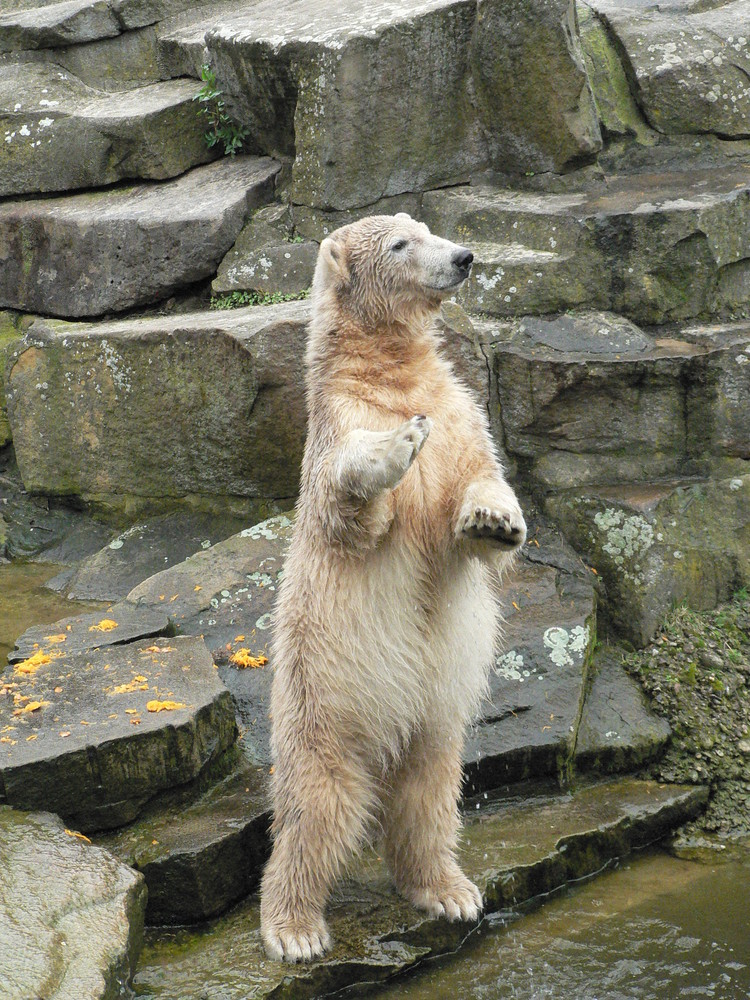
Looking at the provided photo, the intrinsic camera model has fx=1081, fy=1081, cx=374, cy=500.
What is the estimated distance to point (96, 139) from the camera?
26.8ft

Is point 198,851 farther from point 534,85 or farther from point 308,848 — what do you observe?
point 534,85

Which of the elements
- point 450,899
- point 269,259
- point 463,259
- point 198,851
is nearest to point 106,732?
point 198,851

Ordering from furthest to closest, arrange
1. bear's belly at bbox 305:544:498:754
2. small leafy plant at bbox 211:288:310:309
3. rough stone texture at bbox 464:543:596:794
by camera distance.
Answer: small leafy plant at bbox 211:288:310:309
rough stone texture at bbox 464:543:596:794
bear's belly at bbox 305:544:498:754

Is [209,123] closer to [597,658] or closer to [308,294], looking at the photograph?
[308,294]

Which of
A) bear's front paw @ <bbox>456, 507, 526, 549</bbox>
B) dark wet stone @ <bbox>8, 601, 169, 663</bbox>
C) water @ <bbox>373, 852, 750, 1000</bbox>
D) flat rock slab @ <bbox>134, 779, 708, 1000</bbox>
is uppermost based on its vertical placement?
bear's front paw @ <bbox>456, 507, 526, 549</bbox>

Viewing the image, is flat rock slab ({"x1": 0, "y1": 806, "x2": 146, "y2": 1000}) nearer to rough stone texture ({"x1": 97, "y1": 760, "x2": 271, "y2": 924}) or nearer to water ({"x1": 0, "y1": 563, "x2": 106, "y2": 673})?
rough stone texture ({"x1": 97, "y1": 760, "x2": 271, "y2": 924})

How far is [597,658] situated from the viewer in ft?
19.1

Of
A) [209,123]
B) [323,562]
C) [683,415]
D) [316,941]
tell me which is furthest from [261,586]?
[209,123]

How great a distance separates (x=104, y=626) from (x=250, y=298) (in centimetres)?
281

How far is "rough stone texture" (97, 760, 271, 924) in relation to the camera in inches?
171

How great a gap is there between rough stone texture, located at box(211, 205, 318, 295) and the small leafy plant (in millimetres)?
29

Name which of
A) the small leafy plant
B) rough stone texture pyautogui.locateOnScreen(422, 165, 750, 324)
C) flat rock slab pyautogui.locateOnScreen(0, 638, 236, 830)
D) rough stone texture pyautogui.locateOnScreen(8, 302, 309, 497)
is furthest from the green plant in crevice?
flat rock slab pyautogui.locateOnScreen(0, 638, 236, 830)

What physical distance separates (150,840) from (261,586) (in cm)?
177

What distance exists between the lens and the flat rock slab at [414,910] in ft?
13.3
